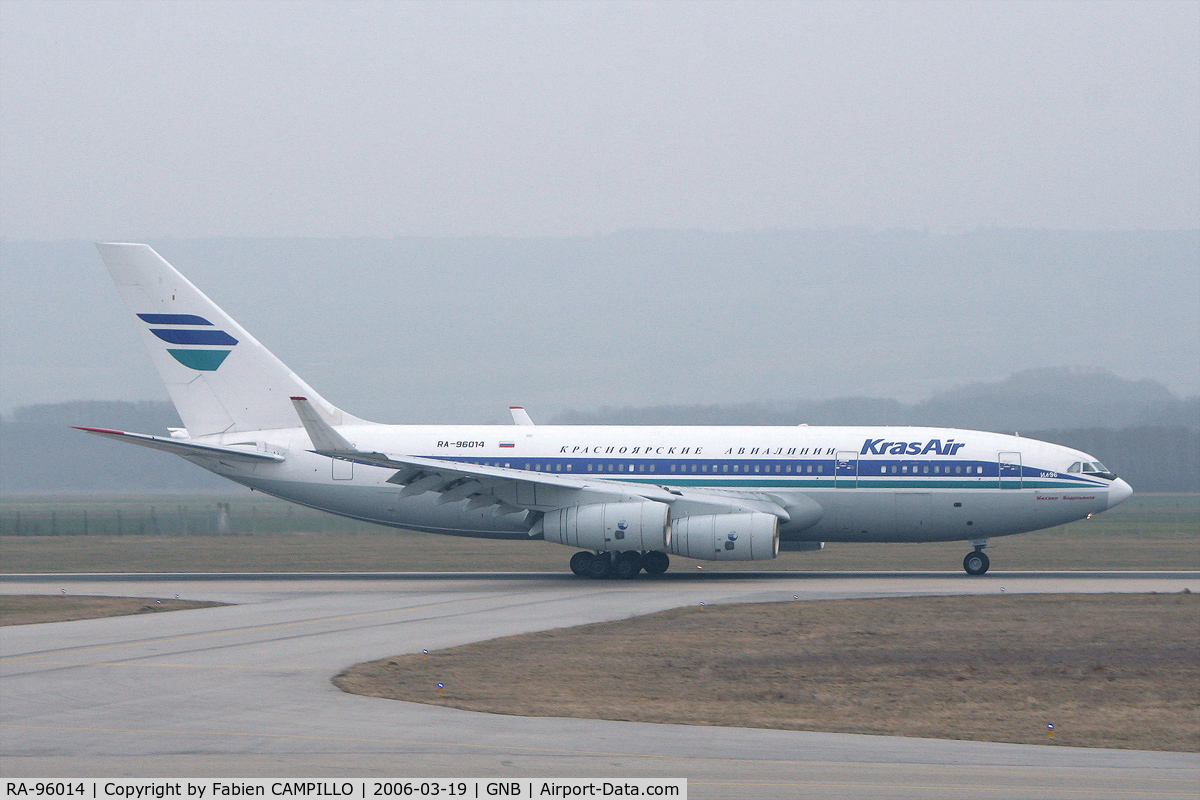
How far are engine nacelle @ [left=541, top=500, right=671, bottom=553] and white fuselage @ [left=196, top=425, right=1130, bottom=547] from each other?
1.21 m

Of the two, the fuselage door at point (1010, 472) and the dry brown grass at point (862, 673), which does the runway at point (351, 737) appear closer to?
the dry brown grass at point (862, 673)

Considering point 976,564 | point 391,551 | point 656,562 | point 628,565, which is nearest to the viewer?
point 628,565

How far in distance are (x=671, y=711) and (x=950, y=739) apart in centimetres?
309

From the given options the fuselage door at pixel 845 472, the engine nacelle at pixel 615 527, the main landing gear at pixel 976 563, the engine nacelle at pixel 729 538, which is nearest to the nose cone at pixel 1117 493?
the main landing gear at pixel 976 563

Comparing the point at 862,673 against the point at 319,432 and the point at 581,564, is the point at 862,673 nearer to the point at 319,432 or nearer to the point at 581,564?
the point at 581,564

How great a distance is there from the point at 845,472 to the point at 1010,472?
421 cm

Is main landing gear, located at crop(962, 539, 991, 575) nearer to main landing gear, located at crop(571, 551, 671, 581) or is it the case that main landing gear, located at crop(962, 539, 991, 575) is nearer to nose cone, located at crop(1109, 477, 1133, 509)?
nose cone, located at crop(1109, 477, 1133, 509)

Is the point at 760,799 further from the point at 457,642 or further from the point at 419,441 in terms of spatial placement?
the point at 419,441

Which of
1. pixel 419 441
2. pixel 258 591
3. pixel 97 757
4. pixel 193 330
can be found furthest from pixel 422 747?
pixel 193 330

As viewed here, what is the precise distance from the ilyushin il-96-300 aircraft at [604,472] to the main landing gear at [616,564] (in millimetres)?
46

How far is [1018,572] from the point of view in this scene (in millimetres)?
32781

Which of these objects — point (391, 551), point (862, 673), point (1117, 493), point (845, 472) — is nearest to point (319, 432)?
point (845, 472)

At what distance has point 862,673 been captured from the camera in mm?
16656

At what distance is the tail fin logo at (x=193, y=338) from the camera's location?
35.0m
